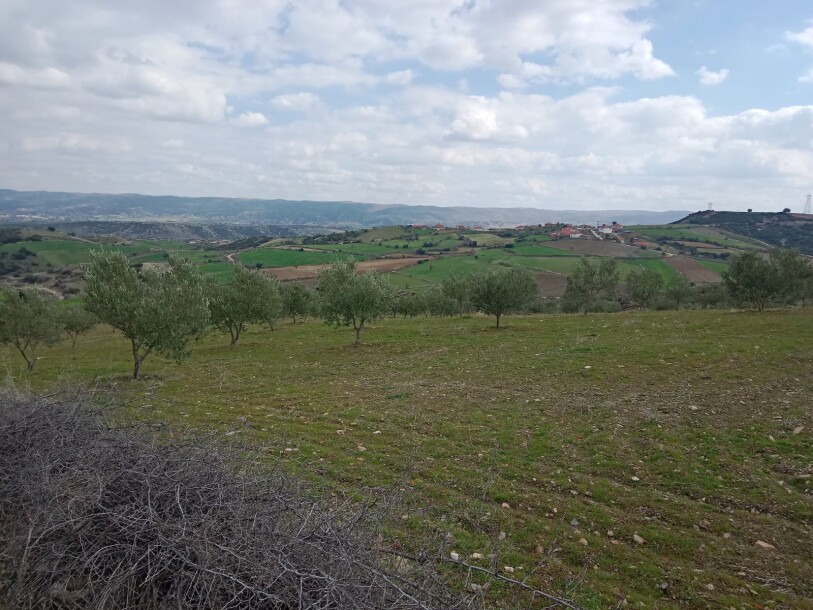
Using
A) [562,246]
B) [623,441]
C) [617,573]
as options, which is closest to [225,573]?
[617,573]

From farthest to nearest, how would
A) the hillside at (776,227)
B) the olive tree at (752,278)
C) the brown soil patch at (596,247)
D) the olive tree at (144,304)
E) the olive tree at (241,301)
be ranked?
the hillside at (776,227) < the brown soil patch at (596,247) < the olive tree at (241,301) < the olive tree at (752,278) < the olive tree at (144,304)

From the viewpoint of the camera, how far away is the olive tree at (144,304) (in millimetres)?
23859

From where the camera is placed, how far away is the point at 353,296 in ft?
111

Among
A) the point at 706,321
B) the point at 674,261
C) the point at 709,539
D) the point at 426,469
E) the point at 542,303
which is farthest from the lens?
the point at 674,261

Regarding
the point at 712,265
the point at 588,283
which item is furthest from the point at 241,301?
the point at 712,265

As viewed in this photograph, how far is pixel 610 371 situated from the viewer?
21.6 metres

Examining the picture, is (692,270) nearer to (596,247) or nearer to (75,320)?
(596,247)

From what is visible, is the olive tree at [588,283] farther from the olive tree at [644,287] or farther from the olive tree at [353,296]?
the olive tree at [353,296]

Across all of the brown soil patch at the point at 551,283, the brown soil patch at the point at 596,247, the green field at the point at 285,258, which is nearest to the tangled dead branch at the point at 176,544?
the brown soil patch at the point at 551,283

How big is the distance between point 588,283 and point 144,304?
5057 cm

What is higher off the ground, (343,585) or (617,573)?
(343,585)

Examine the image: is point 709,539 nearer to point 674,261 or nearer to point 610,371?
point 610,371

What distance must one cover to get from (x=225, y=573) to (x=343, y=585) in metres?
1.18

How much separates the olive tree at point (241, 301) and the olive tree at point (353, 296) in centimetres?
739
